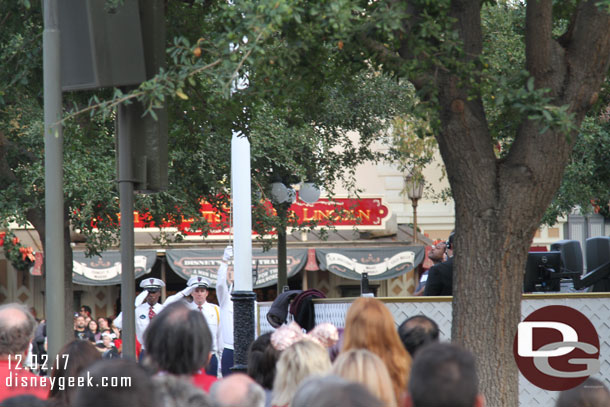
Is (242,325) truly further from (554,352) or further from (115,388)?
(115,388)

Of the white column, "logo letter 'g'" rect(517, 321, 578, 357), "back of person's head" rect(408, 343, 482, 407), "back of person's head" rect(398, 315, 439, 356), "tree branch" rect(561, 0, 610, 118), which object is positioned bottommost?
"logo letter 'g'" rect(517, 321, 578, 357)

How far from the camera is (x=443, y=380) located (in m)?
3.21

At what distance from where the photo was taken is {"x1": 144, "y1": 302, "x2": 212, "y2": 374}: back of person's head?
4051 millimetres

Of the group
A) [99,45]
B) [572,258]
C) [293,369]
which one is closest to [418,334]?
[293,369]

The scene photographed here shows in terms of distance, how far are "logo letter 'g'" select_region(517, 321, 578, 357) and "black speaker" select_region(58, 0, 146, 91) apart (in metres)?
4.15

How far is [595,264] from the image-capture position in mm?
12656

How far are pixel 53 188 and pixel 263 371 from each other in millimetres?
2040

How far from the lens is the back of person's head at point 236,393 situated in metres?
3.52

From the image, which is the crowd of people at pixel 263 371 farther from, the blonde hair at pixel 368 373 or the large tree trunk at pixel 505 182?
the large tree trunk at pixel 505 182

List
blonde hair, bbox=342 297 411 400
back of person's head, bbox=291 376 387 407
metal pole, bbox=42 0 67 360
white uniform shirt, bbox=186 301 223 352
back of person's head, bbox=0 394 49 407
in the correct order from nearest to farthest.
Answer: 1. back of person's head, bbox=291 376 387 407
2. back of person's head, bbox=0 394 49 407
3. blonde hair, bbox=342 297 411 400
4. metal pole, bbox=42 0 67 360
5. white uniform shirt, bbox=186 301 223 352

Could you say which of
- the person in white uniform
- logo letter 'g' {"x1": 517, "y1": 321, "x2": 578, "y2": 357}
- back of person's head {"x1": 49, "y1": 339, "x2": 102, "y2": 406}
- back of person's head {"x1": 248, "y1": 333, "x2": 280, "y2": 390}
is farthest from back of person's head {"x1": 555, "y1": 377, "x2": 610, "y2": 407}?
the person in white uniform

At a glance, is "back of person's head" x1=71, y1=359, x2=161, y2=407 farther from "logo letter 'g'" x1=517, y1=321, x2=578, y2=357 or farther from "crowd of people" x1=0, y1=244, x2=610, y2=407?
"logo letter 'g'" x1=517, y1=321, x2=578, y2=357

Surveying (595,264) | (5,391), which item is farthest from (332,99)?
(5,391)

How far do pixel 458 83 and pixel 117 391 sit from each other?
4.14 meters
